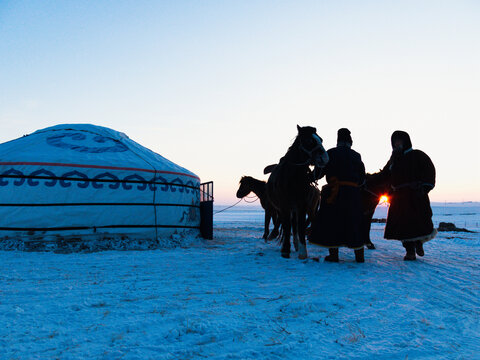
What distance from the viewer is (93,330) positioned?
1.93 metres

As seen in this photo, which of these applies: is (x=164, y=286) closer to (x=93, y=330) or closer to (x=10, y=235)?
(x=93, y=330)

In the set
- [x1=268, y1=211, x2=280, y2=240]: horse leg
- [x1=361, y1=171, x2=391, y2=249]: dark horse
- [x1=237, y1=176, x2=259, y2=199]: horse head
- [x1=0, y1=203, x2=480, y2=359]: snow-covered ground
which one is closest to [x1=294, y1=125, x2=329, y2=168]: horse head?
[x1=0, y1=203, x2=480, y2=359]: snow-covered ground

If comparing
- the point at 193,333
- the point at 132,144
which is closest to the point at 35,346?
the point at 193,333

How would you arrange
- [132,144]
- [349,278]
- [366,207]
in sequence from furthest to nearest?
[132,144], [366,207], [349,278]

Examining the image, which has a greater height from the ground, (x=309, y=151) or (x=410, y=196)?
(x=309, y=151)

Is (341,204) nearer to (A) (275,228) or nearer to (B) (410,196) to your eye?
(B) (410,196)

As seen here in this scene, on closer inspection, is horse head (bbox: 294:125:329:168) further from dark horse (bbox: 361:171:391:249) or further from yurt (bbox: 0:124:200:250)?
yurt (bbox: 0:124:200:250)

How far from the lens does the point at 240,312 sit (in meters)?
2.27

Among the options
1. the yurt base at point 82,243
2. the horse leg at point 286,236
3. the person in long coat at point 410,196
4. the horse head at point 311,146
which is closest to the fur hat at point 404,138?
the person in long coat at point 410,196

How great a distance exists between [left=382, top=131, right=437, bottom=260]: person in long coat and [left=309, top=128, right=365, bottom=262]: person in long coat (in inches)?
22.2

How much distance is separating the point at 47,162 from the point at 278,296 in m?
5.11

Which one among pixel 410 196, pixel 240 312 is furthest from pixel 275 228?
pixel 240 312

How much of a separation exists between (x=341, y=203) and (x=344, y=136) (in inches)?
36.0

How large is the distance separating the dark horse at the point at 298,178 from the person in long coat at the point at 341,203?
0.24 meters
